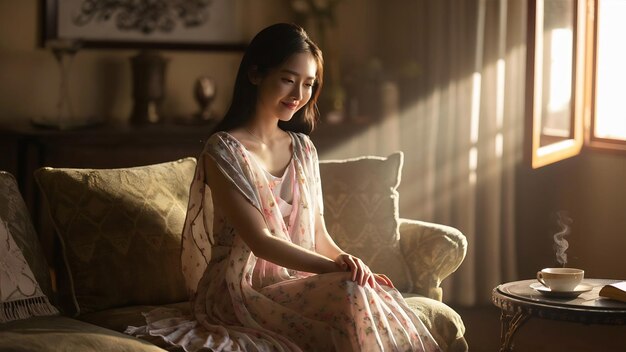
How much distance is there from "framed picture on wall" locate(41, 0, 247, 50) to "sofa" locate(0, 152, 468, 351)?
1904 mm

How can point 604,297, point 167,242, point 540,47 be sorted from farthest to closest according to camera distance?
point 540,47 → point 167,242 → point 604,297

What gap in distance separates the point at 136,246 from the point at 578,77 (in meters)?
2.21

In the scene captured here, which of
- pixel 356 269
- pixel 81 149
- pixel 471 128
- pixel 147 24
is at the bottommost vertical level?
pixel 356 269

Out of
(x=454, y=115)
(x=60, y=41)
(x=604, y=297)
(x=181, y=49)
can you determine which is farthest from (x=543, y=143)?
(x=60, y=41)

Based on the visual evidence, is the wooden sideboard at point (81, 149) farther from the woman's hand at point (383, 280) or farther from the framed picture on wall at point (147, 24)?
the woman's hand at point (383, 280)

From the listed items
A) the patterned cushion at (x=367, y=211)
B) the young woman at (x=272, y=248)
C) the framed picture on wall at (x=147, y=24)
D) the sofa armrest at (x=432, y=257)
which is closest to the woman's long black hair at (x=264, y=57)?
the young woman at (x=272, y=248)

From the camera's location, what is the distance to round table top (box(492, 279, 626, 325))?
259 centimetres

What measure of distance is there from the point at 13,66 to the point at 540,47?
255 cm

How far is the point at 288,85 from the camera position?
2.75 metres

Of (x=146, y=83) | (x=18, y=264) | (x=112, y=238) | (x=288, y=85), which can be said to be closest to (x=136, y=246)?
(x=112, y=238)

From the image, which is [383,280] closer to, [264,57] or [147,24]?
[264,57]

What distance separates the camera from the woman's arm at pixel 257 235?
2570mm

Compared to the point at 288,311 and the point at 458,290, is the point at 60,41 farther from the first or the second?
the point at 288,311

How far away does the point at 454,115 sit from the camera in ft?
16.1
